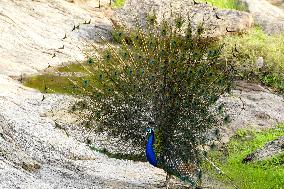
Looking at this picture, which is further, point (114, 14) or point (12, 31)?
point (114, 14)

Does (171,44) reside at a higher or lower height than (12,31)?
higher

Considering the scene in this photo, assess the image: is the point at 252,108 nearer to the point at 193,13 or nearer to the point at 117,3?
the point at 193,13

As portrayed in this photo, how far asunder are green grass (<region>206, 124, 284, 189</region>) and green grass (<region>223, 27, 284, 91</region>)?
5.12 metres

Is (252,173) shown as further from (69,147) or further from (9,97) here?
(9,97)

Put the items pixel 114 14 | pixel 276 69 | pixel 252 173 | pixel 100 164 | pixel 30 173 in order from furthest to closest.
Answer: pixel 114 14 → pixel 276 69 → pixel 252 173 → pixel 100 164 → pixel 30 173

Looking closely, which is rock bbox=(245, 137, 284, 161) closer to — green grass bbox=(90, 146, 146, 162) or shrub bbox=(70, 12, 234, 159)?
shrub bbox=(70, 12, 234, 159)

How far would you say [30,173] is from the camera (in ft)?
32.7

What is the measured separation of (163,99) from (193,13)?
46.6 feet

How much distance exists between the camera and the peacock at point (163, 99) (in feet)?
34.0

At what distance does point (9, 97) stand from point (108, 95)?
453 centimetres

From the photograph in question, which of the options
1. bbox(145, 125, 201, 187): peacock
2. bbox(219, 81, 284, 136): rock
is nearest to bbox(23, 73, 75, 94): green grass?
bbox(219, 81, 284, 136): rock

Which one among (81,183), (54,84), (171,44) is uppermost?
(171,44)

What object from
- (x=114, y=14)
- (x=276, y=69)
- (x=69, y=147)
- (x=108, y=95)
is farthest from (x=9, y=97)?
(x=114, y=14)

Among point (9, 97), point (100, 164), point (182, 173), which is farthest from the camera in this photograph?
point (9, 97)
